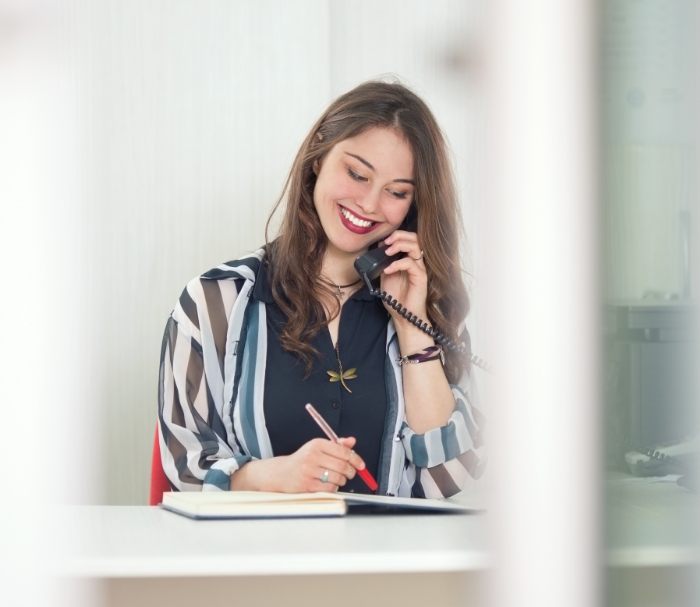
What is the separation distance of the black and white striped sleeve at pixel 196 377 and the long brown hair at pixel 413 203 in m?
0.13

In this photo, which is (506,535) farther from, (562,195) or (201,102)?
(201,102)

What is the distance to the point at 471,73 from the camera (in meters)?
Answer: 0.35

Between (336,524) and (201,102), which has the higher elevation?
(201,102)

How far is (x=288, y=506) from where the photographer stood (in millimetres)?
1154

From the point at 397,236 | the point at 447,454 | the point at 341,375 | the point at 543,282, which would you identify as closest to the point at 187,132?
the point at 397,236

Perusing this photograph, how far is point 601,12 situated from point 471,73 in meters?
0.05

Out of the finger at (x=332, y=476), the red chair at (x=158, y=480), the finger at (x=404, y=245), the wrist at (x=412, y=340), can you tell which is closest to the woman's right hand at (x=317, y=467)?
the finger at (x=332, y=476)

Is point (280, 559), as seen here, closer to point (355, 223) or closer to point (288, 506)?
point (288, 506)

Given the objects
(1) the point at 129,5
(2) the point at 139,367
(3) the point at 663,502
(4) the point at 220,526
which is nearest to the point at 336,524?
(4) the point at 220,526

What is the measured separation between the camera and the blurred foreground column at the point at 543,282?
327 millimetres

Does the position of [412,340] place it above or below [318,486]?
above

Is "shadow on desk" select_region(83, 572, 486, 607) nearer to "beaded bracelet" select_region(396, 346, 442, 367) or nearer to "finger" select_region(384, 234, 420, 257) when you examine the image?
"beaded bracelet" select_region(396, 346, 442, 367)

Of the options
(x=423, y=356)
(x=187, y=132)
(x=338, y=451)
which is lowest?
(x=338, y=451)

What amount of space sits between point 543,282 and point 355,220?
158cm
